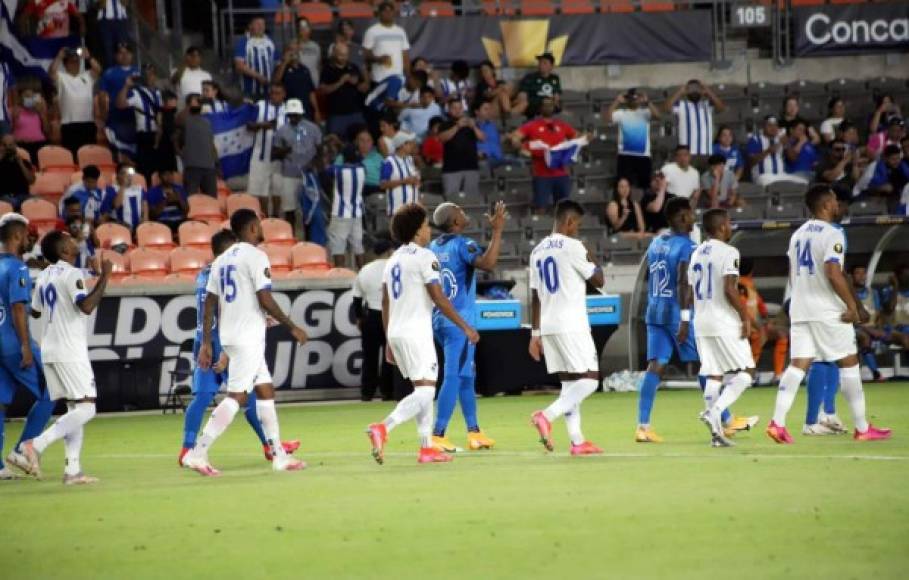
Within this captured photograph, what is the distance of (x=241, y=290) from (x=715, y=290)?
4150mm

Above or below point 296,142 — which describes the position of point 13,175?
below

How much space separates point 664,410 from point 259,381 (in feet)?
24.2

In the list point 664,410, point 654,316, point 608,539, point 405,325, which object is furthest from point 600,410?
point 608,539

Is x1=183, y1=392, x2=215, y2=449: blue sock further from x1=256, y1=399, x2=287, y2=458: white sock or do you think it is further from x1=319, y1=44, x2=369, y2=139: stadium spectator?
x1=319, y1=44, x2=369, y2=139: stadium spectator

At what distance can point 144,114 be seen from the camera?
2567 centimetres

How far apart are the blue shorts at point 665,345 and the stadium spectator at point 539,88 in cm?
1289

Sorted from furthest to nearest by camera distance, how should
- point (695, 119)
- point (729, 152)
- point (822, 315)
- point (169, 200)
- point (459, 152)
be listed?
point (729, 152), point (695, 119), point (459, 152), point (169, 200), point (822, 315)

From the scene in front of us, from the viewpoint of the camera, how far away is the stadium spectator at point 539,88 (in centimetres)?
2836

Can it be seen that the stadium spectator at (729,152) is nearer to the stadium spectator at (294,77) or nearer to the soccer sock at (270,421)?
the stadium spectator at (294,77)

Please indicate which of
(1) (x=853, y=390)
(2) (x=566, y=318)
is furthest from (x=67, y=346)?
(1) (x=853, y=390)

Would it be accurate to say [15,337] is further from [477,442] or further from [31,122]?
[31,122]

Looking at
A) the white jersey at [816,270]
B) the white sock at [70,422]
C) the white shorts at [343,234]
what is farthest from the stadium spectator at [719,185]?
the white sock at [70,422]


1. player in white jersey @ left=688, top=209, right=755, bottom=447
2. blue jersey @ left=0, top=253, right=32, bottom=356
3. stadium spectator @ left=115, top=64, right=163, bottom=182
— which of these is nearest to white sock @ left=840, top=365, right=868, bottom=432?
player in white jersey @ left=688, top=209, right=755, bottom=447

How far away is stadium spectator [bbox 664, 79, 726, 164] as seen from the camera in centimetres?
2789
